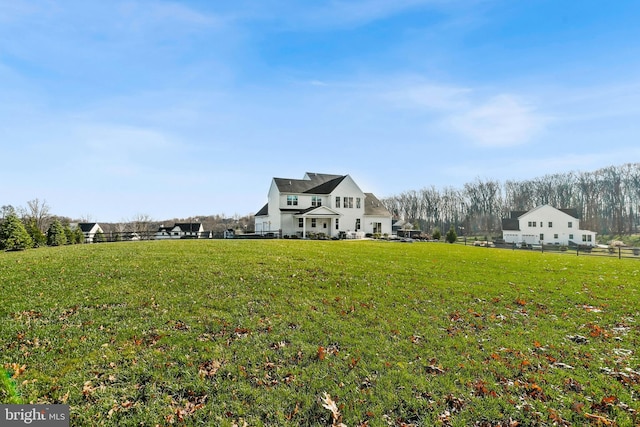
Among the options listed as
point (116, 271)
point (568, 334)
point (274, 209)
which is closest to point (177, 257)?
point (116, 271)

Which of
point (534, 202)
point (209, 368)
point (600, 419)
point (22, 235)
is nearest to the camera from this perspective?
point (600, 419)

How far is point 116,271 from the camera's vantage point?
1020 centimetres

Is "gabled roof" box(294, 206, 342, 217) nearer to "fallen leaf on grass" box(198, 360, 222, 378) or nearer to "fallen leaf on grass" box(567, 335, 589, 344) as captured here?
"fallen leaf on grass" box(567, 335, 589, 344)

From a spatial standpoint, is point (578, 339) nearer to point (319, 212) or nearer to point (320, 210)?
point (319, 212)

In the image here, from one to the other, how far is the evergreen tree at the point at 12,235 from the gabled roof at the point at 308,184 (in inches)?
877

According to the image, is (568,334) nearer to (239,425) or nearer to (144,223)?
(239,425)

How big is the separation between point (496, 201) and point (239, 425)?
8996cm

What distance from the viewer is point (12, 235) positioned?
19.5 metres

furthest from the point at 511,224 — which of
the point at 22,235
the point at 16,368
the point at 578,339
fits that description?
the point at 16,368

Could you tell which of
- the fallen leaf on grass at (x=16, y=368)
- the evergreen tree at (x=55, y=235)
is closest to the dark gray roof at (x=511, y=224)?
the evergreen tree at (x=55, y=235)

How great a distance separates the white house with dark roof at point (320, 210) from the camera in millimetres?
35688

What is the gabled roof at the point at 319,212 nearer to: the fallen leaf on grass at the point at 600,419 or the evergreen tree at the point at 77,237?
the evergreen tree at the point at 77,237

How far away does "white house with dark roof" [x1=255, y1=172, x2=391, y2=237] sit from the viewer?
117 ft

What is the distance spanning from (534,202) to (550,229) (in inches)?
1030
